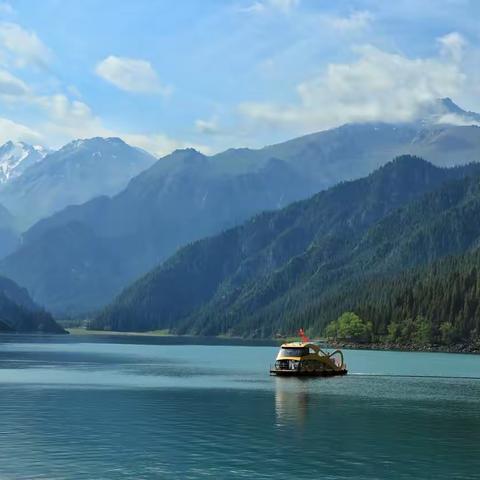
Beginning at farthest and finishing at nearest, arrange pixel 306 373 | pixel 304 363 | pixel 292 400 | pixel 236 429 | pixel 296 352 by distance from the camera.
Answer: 1. pixel 296 352
2. pixel 304 363
3. pixel 306 373
4. pixel 292 400
5. pixel 236 429

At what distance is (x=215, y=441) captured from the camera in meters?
79.6

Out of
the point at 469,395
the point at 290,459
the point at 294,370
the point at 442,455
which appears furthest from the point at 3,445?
the point at 294,370

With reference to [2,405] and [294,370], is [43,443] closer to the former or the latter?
[2,405]

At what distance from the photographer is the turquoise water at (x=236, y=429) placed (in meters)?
66.7

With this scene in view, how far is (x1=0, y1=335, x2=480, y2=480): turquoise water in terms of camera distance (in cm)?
6669

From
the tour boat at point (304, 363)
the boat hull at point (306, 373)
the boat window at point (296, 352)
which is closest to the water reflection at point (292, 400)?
the boat hull at point (306, 373)

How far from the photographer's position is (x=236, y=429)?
87500 mm

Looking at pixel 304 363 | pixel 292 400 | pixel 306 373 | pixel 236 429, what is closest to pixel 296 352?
pixel 304 363

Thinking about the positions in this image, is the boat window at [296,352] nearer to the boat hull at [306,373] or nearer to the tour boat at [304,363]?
the tour boat at [304,363]

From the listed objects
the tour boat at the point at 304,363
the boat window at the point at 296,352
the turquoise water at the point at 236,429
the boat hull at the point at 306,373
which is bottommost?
the turquoise water at the point at 236,429

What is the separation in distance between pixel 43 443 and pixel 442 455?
3450cm

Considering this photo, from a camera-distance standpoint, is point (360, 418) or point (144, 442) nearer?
point (144, 442)

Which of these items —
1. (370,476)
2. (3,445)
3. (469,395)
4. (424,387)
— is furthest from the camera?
(424,387)

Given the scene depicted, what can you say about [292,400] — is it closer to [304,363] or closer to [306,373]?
[306,373]
